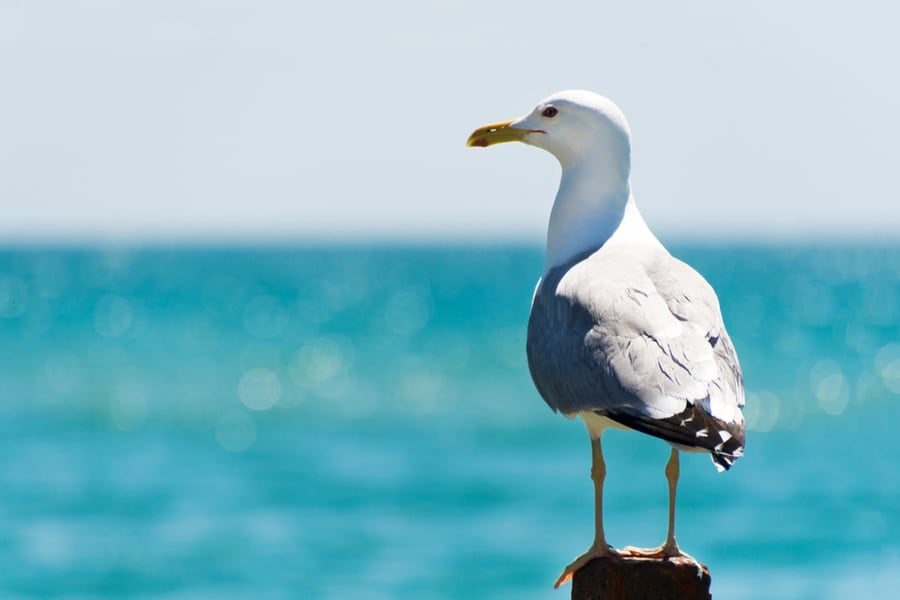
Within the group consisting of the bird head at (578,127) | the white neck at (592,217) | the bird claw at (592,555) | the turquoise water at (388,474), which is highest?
the turquoise water at (388,474)

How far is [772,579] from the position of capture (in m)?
12.9

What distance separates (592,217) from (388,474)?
13.0m

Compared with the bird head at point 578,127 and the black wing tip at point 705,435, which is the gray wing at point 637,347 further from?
the bird head at point 578,127

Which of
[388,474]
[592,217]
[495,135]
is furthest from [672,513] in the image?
[388,474]

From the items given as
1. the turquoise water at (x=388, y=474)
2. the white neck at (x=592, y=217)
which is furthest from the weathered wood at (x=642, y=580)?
the turquoise water at (x=388, y=474)

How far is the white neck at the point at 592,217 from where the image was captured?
4734mm

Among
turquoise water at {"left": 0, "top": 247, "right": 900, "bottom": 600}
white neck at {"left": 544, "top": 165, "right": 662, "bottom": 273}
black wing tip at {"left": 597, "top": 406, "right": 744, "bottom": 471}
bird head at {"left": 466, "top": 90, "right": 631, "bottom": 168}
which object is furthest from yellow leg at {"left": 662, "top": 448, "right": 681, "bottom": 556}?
turquoise water at {"left": 0, "top": 247, "right": 900, "bottom": 600}

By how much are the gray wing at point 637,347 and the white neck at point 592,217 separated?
88 millimetres

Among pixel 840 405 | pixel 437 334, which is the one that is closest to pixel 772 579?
pixel 840 405

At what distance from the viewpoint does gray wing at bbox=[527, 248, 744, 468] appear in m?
3.95

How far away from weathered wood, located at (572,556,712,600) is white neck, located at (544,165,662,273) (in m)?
1.11

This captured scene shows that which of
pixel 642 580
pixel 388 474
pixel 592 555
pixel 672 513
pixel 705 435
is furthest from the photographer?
pixel 388 474

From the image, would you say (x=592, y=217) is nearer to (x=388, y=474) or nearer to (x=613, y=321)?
(x=613, y=321)

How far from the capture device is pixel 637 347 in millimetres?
4238
